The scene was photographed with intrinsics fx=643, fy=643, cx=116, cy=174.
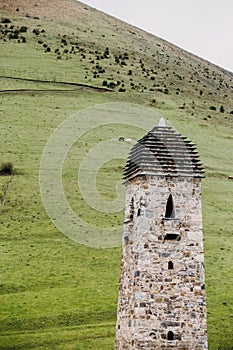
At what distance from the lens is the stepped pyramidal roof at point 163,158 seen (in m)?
23.0

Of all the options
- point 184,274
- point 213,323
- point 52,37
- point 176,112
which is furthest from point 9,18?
point 184,274

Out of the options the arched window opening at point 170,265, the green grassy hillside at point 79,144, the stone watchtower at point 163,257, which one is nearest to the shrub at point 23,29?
the green grassy hillside at point 79,144

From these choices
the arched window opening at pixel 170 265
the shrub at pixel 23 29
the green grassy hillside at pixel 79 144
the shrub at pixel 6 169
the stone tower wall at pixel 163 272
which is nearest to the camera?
the stone tower wall at pixel 163 272

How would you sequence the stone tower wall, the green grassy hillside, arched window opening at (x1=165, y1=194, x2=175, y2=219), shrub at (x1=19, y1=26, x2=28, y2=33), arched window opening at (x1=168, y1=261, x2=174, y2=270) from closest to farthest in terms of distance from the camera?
the stone tower wall < arched window opening at (x1=168, y1=261, x2=174, y2=270) < arched window opening at (x1=165, y1=194, x2=175, y2=219) < the green grassy hillside < shrub at (x1=19, y1=26, x2=28, y2=33)

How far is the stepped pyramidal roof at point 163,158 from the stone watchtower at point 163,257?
36 millimetres

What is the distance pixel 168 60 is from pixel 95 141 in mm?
48129

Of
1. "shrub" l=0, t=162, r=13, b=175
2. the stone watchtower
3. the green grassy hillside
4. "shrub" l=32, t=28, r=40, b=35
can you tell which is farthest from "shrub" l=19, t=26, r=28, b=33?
the stone watchtower

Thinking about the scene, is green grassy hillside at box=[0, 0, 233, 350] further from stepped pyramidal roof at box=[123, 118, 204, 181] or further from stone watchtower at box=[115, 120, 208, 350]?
stepped pyramidal roof at box=[123, 118, 204, 181]

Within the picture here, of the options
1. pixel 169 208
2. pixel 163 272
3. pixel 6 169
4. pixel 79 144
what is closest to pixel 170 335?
pixel 163 272

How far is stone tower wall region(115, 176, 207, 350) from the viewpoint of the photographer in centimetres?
2169

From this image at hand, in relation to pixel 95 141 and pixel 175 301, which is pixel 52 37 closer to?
pixel 95 141

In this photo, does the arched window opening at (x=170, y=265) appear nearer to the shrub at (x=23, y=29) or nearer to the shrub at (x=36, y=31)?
the shrub at (x=36, y=31)

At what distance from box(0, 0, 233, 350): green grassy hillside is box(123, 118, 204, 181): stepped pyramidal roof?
1006 centimetres

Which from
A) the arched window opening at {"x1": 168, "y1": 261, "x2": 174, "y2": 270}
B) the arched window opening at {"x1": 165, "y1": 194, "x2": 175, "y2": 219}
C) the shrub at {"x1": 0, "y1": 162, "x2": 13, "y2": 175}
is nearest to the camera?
the arched window opening at {"x1": 168, "y1": 261, "x2": 174, "y2": 270}
